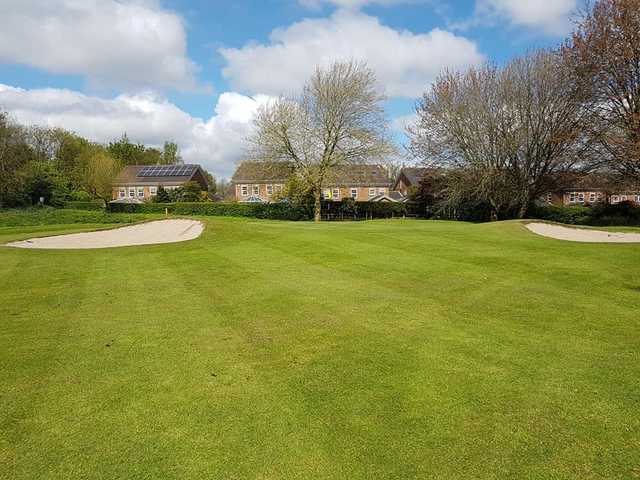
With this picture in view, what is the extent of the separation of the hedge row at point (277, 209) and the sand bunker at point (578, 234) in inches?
1036

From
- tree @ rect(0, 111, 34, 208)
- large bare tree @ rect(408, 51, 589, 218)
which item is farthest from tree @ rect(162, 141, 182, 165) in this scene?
large bare tree @ rect(408, 51, 589, 218)

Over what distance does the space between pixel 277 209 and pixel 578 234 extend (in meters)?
31.1

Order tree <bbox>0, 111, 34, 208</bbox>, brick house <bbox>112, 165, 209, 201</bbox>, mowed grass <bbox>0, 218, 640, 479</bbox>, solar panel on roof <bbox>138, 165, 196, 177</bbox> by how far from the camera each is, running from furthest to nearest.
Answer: solar panel on roof <bbox>138, 165, 196, 177</bbox> < brick house <bbox>112, 165, 209, 201</bbox> < tree <bbox>0, 111, 34, 208</bbox> < mowed grass <bbox>0, 218, 640, 479</bbox>

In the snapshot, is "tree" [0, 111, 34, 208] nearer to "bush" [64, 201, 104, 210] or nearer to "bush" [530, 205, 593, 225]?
"bush" [64, 201, 104, 210]

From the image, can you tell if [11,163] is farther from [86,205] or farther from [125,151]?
[125,151]

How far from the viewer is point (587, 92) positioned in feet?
100

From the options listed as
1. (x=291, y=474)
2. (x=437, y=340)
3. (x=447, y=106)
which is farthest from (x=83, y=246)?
(x=447, y=106)

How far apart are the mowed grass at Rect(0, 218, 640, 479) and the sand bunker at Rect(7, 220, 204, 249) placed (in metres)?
6.71

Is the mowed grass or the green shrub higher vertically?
the green shrub

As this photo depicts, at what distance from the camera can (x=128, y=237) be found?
17797 millimetres

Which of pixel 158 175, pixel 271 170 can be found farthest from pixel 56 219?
pixel 158 175

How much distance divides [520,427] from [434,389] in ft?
2.86

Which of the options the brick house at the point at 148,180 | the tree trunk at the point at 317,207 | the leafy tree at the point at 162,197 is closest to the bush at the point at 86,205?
the leafy tree at the point at 162,197

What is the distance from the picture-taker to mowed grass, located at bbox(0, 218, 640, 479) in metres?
3.44
